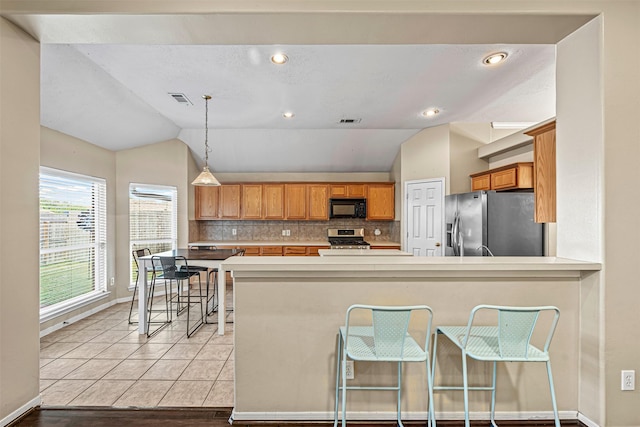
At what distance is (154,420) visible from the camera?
6.44 feet

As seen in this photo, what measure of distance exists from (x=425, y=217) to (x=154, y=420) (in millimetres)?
4223

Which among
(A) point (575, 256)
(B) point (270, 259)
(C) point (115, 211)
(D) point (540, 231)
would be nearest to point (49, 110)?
(C) point (115, 211)

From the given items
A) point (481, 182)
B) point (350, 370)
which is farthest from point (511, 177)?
point (350, 370)

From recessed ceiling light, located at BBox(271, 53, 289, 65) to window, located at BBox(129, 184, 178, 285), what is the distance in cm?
334

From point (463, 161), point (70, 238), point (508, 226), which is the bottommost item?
point (70, 238)

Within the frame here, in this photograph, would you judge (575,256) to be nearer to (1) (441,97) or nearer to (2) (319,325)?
(2) (319,325)

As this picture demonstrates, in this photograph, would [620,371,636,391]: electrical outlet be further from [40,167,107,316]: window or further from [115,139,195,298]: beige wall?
[115,139,195,298]: beige wall

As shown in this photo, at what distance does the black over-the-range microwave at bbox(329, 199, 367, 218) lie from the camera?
19.0 ft

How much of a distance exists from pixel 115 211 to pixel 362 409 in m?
4.51

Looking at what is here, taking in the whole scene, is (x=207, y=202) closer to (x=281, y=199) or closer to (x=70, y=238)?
(x=281, y=199)

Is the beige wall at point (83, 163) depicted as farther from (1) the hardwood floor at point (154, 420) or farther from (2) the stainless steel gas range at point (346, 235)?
(2) the stainless steel gas range at point (346, 235)

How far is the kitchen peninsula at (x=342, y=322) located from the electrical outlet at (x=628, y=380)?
0.69ft

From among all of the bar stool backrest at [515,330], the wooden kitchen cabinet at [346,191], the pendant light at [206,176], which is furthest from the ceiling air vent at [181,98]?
the bar stool backrest at [515,330]

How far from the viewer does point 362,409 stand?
→ 197 cm
